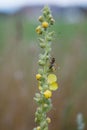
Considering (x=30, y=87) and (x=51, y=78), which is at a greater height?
(x=51, y=78)

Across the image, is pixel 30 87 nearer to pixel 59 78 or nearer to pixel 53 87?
pixel 59 78

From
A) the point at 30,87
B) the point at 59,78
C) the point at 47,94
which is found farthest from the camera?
the point at 59,78

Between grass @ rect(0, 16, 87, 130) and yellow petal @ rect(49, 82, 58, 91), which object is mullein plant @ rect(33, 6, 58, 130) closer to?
yellow petal @ rect(49, 82, 58, 91)

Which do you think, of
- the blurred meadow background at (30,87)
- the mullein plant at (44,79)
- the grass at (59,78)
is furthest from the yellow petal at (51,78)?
the grass at (59,78)

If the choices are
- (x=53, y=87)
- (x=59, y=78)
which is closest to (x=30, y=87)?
(x=59, y=78)

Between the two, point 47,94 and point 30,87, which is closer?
point 47,94

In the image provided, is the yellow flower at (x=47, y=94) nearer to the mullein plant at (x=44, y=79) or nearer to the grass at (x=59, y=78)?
the mullein plant at (x=44, y=79)

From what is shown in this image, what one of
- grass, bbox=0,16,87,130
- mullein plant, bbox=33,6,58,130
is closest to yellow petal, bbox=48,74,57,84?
mullein plant, bbox=33,6,58,130

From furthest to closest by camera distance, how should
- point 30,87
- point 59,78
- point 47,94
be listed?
point 59,78
point 30,87
point 47,94

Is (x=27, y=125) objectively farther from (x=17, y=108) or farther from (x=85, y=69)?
(x=85, y=69)

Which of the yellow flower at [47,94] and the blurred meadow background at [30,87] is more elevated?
the yellow flower at [47,94]

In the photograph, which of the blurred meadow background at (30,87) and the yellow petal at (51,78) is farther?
the blurred meadow background at (30,87)

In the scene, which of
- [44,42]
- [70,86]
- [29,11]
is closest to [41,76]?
[44,42]
